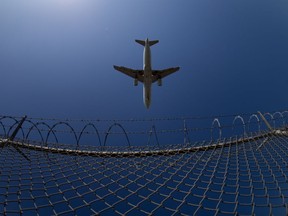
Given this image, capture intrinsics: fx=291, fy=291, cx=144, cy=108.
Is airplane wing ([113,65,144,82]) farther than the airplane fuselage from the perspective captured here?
Yes

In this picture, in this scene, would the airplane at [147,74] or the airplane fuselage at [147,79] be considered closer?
the airplane fuselage at [147,79]

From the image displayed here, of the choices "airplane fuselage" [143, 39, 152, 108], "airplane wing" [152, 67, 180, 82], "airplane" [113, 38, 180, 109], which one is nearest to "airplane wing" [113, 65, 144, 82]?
"airplane" [113, 38, 180, 109]

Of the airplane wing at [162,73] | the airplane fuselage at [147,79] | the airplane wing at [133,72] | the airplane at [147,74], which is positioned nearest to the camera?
the airplane fuselage at [147,79]

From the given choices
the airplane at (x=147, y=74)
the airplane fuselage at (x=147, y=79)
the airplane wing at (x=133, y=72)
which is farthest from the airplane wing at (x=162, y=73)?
the airplane wing at (x=133, y=72)

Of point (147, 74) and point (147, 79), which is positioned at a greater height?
point (147, 74)

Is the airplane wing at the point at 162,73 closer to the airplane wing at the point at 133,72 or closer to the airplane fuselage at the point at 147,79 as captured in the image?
the airplane fuselage at the point at 147,79

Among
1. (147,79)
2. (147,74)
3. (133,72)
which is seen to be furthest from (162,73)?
(133,72)

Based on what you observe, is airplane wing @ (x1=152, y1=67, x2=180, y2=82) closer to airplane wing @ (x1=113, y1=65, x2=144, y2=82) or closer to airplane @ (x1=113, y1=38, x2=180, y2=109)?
airplane @ (x1=113, y1=38, x2=180, y2=109)

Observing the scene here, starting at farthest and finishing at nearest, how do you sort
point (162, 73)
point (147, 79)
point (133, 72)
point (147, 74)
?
point (162, 73)
point (133, 72)
point (147, 74)
point (147, 79)

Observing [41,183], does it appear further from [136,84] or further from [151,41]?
[151,41]

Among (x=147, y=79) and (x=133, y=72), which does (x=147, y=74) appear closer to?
(x=147, y=79)

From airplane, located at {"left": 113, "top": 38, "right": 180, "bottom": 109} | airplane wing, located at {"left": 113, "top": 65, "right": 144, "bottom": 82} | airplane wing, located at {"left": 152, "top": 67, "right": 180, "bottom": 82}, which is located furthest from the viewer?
airplane wing, located at {"left": 152, "top": 67, "right": 180, "bottom": 82}

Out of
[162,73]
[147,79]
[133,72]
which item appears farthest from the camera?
[162,73]

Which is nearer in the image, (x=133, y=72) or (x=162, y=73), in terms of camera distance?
(x=133, y=72)
